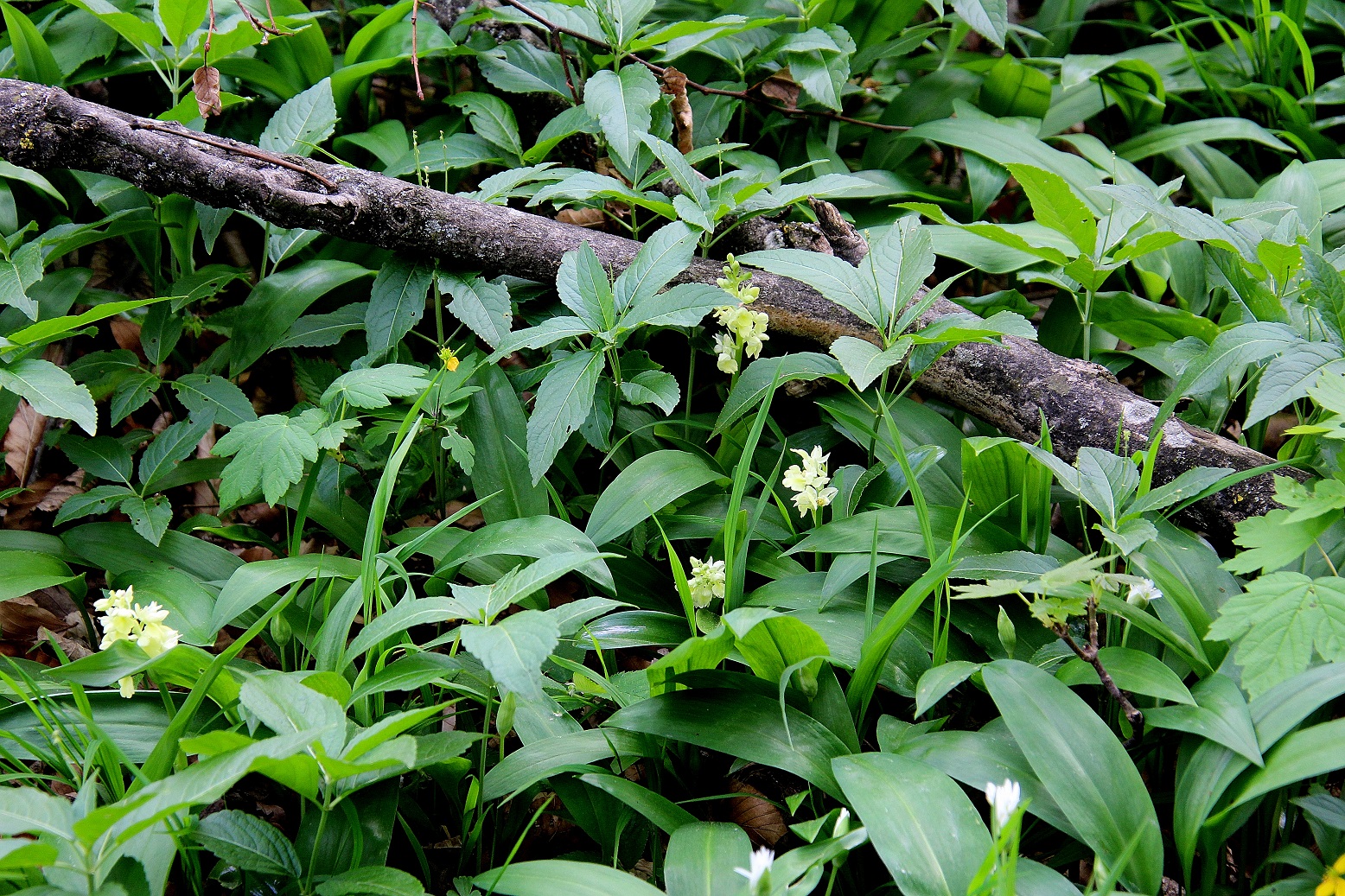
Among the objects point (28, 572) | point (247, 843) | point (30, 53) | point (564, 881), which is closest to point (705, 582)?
point (564, 881)

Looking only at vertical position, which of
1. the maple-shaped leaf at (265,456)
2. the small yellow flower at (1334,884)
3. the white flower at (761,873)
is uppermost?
the maple-shaped leaf at (265,456)

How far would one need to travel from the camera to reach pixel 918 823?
1111 mm

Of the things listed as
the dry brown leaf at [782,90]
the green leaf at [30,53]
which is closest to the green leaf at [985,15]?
the dry brown leaf at [782,90]

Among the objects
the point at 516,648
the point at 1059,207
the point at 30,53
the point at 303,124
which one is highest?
the point at 30,53

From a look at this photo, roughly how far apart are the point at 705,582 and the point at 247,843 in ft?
2.53

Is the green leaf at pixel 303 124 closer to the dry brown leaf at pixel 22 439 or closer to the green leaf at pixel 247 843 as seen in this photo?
the dry brown leaf at pixel 22 439

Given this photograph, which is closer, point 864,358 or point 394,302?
point 864,358

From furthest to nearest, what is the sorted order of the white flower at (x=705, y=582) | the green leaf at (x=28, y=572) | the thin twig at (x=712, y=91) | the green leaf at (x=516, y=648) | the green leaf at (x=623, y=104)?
the thin twig at (x=712, y=91)
the green leaf at (x=623, y=104)
the green leaf at (x=28, y=572)
the white flower at (x=705, y=582)
the green leaf at (x=516, y=648)

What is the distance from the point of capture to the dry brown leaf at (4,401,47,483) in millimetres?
2225

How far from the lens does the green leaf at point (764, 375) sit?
1782 millimetres

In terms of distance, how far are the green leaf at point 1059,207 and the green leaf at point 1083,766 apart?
102cm

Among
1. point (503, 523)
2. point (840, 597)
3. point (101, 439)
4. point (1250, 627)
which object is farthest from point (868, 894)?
point (101, 439)

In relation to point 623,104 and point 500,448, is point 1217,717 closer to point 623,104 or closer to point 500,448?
point 500,448

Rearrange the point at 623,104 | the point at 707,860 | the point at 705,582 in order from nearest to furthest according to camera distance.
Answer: the point at 707,860
the point at 705,582
the point at 623,104
